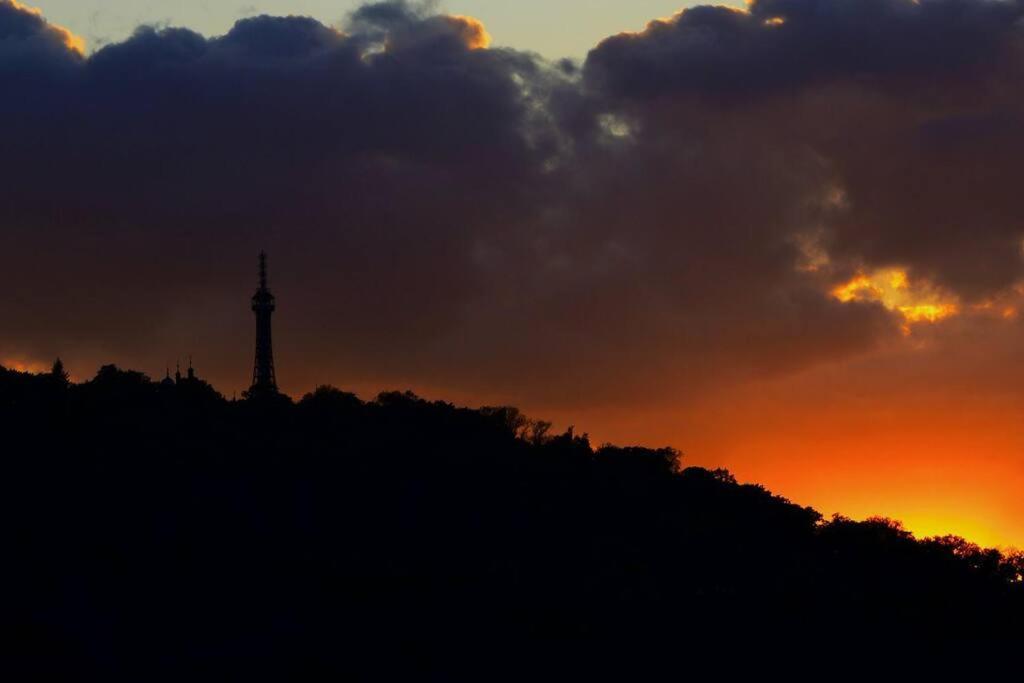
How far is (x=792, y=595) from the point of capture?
180875mm

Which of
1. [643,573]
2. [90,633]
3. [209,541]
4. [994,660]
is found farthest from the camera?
[643,573]

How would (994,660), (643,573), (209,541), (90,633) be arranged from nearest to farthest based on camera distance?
(90,633)
(994,660)
(209,541)
(643,573)

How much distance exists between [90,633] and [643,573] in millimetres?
62058

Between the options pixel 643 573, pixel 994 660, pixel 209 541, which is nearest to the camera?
pixel 994 660

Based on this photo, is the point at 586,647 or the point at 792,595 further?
the point at 792,595

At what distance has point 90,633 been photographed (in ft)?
510

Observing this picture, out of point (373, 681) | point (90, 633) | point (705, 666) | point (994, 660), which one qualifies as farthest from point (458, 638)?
point (994, 660)

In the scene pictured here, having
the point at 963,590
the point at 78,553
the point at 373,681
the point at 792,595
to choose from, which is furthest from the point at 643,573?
the point at 78,553

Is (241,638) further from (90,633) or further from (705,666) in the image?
(705,666)

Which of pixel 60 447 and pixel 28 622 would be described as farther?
pixel 60 447

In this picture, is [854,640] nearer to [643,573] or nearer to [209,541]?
[643,573]

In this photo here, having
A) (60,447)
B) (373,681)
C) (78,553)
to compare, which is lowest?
(373,681)

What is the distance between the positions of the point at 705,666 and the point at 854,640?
51.8 feet

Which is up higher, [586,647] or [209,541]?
[209,541]
